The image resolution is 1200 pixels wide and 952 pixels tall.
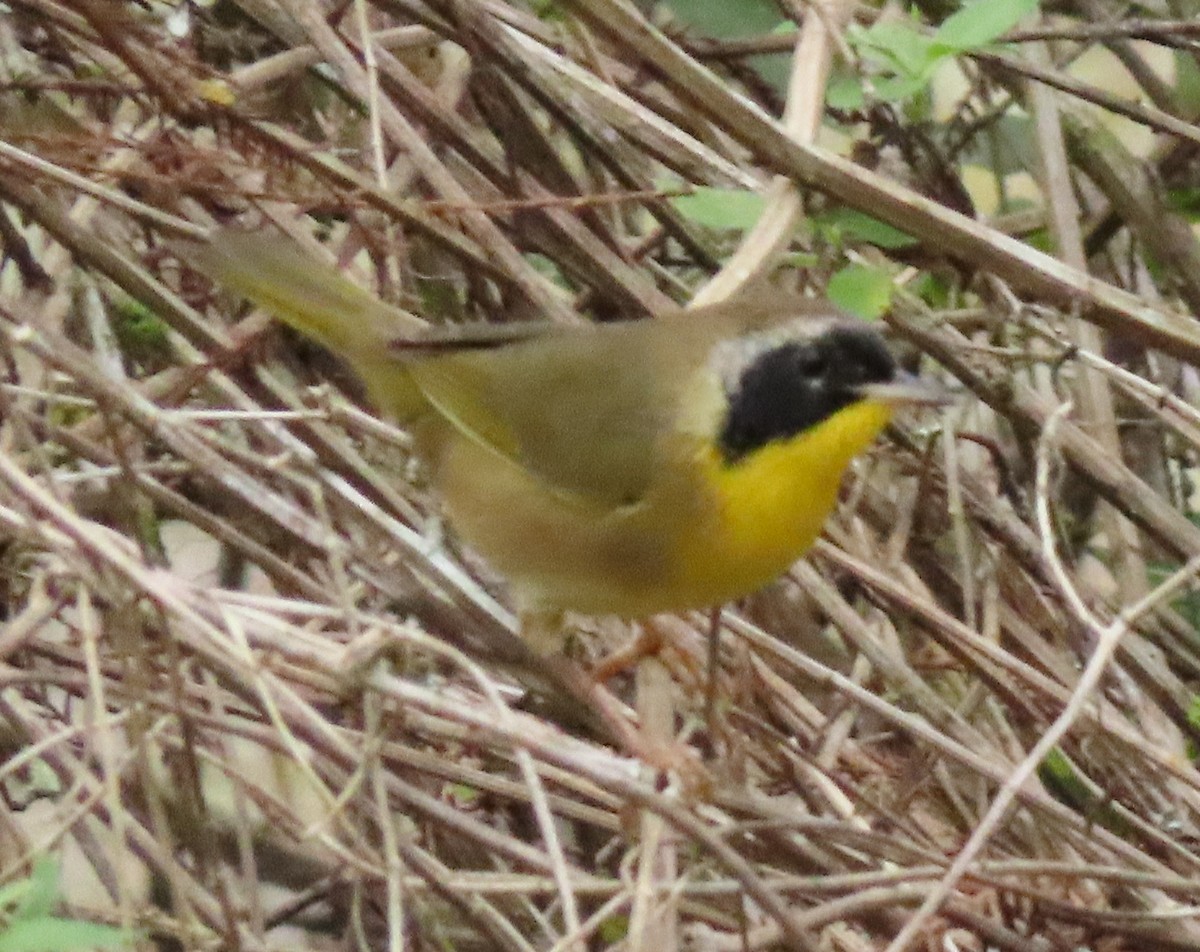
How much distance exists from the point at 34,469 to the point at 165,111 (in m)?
0.53

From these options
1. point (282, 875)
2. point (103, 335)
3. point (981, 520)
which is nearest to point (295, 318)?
point (103, 335)

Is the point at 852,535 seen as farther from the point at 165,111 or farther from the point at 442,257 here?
the point at 165,111

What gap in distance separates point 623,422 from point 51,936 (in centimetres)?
117

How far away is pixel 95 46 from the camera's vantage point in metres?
2.43

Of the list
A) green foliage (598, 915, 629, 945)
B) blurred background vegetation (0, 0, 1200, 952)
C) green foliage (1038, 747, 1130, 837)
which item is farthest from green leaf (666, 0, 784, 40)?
green foliage (598, 915, 629, 945)

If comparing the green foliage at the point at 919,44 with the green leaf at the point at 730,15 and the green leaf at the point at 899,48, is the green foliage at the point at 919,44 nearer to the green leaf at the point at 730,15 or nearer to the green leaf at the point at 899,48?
the green leaf at the point at 899,48

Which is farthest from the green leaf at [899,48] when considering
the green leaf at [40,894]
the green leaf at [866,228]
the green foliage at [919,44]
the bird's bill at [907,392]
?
the green leaf at [40,894]

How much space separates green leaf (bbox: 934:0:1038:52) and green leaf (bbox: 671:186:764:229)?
11.4 inches

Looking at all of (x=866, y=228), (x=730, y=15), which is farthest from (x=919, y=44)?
(x=730, y=15)

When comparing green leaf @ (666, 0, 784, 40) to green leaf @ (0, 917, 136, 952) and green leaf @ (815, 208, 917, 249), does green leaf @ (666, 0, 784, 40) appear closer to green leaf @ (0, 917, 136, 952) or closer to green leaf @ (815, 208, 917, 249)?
green leaf @ (815, 208, 917, 249)

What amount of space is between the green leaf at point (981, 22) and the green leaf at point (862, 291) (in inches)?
11.3

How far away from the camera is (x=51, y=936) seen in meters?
1.14

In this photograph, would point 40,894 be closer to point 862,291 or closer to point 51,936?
point 51,936

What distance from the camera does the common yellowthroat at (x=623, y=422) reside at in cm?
202
